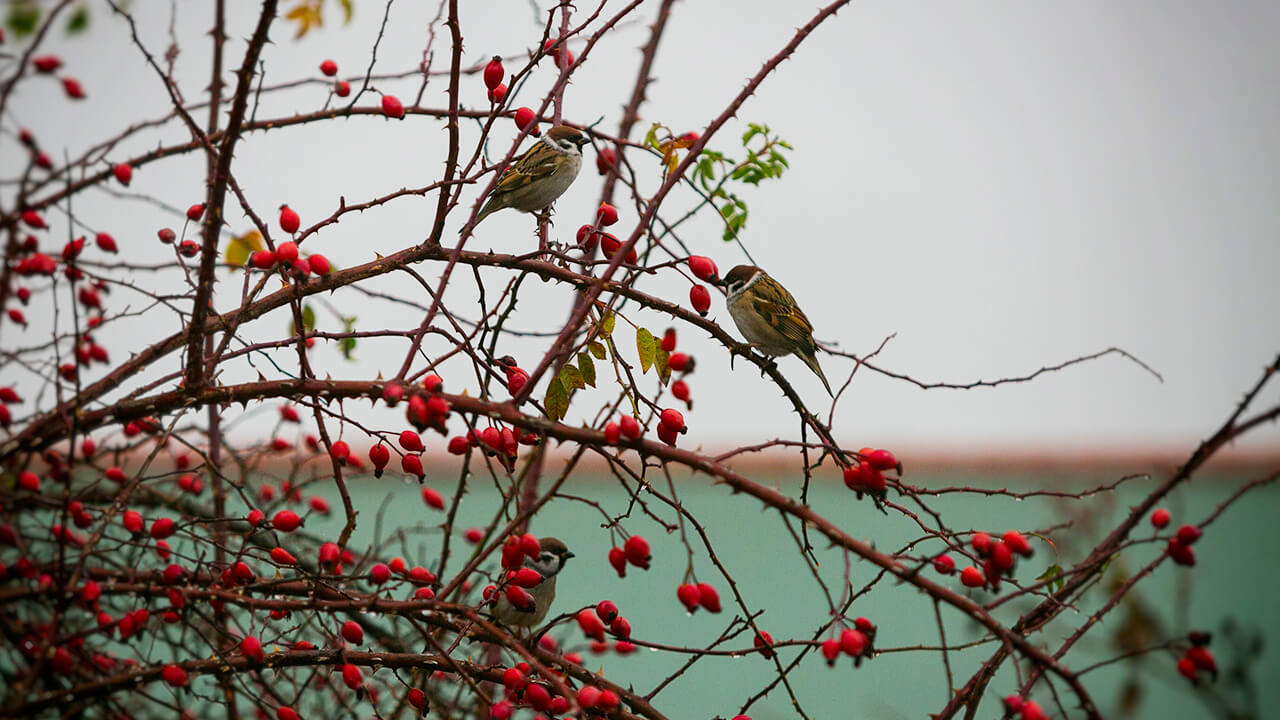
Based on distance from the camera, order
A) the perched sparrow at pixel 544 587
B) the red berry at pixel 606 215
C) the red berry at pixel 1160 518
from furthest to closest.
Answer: the perched sparrow at pixel 544 587 < the red berry at pixel 606 215 < the red berry at pixel 1160 518

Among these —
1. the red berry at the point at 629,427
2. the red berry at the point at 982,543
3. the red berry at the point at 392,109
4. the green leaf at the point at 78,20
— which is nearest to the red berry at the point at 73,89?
the green leaf at the point at 78,20

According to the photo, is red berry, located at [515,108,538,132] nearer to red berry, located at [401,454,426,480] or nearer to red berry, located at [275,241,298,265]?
red berry, located at [275,241,298,265]

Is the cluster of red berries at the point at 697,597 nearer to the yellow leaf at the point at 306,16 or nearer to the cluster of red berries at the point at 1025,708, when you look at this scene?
the cluster of red berries at the point at 1025,708

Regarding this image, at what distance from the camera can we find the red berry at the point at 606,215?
2.29 metres

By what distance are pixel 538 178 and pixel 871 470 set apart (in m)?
2.74

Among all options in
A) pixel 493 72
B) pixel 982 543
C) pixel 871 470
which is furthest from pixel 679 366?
pixel 493 72

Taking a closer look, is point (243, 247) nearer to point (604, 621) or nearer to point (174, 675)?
point (174, 675)

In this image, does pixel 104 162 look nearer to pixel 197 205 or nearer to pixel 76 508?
pixel 197 205

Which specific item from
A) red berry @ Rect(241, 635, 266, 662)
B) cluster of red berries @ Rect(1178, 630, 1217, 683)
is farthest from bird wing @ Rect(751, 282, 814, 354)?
red berry @ Rect(241, 635, 266, 662)

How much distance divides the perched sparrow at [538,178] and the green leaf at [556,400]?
73.2 inches

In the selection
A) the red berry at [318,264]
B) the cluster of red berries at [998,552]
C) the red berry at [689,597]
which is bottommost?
the cluster of red berries at [998,552]

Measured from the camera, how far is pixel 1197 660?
4.87ft

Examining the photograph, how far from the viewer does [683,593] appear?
1712 millimetres

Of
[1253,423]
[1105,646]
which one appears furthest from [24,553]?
[1105,646]
